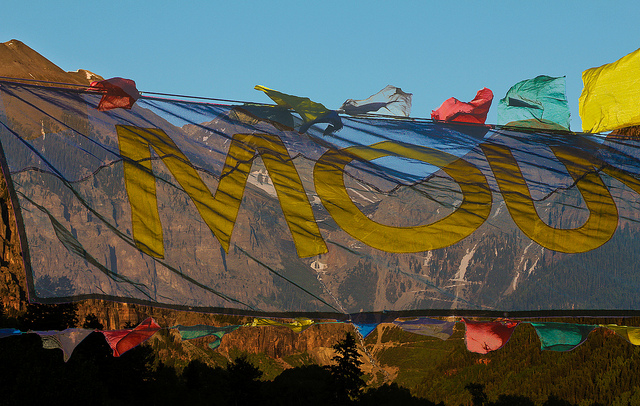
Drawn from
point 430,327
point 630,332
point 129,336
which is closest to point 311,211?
point 430,327

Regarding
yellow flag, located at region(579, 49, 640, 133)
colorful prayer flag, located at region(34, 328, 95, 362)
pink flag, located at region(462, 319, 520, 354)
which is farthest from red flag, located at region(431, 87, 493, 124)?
colorful prayer flag, located at region(34, 328, 95, 362)

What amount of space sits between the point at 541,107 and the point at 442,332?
7.02ft

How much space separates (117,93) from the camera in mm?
5109

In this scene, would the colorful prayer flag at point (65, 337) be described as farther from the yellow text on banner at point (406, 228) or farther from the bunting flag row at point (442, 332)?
the yellow text on banner at point (406, 228)

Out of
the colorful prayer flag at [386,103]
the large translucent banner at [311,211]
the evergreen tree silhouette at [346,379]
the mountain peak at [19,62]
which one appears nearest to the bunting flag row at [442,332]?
the large translucent banner at [311,211]

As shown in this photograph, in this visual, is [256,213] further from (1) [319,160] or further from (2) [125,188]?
(2) [125,188]

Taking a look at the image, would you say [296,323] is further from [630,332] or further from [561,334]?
[630,332]

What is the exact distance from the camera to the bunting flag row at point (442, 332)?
527cm

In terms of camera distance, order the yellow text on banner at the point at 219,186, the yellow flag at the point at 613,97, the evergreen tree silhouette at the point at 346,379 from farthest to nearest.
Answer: the evergreen tree silhouette at the point at 346,379 → the yellow flag at the point at 613,97 → the yellow text on banner at the point at 219,186

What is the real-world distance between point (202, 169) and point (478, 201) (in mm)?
2304

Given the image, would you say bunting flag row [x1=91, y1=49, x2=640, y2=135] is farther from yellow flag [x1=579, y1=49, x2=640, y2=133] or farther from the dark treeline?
the dark treeline

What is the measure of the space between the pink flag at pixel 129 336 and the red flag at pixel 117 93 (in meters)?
1.85

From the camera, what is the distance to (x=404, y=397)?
8056 cm

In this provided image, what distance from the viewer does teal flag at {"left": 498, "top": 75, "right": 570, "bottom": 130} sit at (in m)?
5.63
